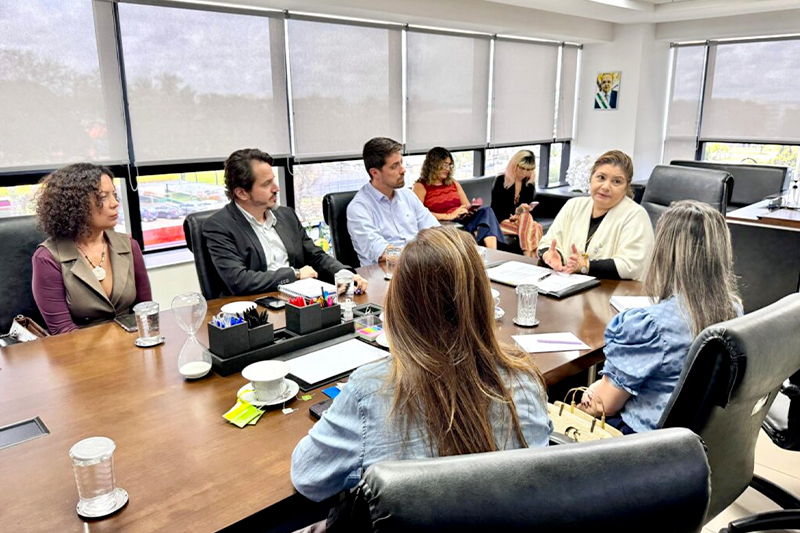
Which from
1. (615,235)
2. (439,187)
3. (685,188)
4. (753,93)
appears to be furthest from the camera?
(753,93)

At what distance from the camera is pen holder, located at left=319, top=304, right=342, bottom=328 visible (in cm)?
171

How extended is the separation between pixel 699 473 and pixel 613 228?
201 cm

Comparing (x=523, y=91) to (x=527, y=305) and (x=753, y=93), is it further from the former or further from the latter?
(x=527, y=305)

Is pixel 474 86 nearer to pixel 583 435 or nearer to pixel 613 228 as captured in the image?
pixel 613 228

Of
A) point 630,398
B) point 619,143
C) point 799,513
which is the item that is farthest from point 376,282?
point 619,143

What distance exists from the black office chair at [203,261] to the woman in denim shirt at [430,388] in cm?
151

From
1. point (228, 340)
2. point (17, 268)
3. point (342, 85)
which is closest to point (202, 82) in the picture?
point (342, 85)

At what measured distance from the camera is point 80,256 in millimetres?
2119

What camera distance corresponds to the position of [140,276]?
2.31m

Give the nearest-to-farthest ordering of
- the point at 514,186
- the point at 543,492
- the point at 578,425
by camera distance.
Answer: the point at 543,492 → the point at 578,425 → the point at 514,186

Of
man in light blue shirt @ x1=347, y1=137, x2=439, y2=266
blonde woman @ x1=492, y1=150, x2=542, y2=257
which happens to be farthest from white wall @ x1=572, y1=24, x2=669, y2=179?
man in light blue shirt @ x1=347, y1=137, x2=439, y2=266

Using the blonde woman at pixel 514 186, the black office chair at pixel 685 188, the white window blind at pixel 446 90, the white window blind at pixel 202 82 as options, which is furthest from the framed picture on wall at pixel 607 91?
the white window blind at pixel 202 82

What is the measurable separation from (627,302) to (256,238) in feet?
5.03

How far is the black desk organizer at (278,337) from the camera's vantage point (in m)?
1.50
